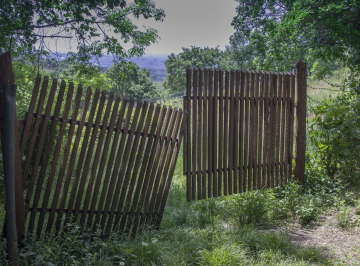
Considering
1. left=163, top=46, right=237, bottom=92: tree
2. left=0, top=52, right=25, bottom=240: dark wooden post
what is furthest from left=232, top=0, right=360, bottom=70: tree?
left=163, top=46, right=237, bottom=92: tree

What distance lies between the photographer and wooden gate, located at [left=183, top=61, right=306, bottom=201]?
4.97 m

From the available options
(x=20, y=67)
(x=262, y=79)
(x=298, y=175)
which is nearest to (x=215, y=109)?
(x=262, y=79)

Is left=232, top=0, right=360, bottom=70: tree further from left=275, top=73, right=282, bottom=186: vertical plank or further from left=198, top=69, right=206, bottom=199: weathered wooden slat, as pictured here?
left=198, top=69, right=206, bottom=199: weathered wooden slat

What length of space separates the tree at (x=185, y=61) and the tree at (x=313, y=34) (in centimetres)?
3813

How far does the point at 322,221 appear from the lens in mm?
4988

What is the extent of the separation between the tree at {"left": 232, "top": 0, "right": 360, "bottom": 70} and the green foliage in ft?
15.5

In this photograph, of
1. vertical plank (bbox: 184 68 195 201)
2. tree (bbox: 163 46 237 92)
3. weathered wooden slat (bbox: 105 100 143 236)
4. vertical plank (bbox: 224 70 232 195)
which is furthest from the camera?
tree (bbox: 163 46 237 92)

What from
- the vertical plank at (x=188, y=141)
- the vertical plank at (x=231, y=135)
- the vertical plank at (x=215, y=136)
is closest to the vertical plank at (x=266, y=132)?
the vertical plank at (x=231, y=135)

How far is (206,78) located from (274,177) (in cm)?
231

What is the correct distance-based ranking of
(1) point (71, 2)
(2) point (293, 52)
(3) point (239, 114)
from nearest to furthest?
(3) point (239, 114) < (1) point (71, 2) < (2) point (293, 52)

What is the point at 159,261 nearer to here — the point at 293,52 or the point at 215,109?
the point at 215,109

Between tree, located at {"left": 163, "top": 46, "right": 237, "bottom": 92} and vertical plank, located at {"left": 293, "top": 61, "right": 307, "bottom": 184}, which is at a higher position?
tree, located at {"left": 163, "top": 46, "right": 237, "bottom": 92}

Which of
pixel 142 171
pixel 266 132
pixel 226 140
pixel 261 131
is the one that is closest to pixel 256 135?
pixel 261 131

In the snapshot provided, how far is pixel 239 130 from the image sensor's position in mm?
5434
